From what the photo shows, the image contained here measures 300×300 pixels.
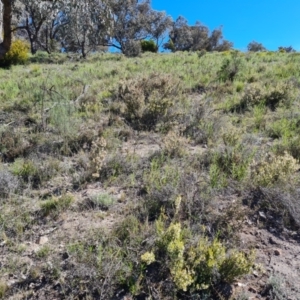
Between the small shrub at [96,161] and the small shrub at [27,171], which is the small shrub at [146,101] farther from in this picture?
the small shrub at [27,171]

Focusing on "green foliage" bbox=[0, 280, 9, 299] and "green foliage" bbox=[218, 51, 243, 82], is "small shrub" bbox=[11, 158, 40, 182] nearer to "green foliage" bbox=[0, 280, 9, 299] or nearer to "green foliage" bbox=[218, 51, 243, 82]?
"green foliage" bbox=[0, 280, 9, 299]

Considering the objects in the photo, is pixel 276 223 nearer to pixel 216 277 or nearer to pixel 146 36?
pixel 216 277

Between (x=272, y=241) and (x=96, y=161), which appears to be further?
(x=96, y=161)

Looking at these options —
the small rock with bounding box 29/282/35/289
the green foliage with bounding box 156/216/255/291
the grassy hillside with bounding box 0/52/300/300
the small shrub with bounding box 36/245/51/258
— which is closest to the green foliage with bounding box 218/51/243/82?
the grassy hillside with bounding box 0/52/300/300

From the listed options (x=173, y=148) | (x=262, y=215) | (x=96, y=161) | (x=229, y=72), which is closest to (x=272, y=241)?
(x=262, y=215)

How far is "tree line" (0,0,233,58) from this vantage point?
18.0 ft

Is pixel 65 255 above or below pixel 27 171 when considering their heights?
below

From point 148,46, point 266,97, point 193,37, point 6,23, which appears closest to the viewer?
point 6,23

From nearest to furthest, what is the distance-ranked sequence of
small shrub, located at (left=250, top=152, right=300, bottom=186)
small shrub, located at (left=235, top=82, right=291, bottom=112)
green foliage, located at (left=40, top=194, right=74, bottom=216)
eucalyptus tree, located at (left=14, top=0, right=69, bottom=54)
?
green foliage, located at (left=40, top=194, right=74, bottom=216) → small shrub, located at (left=250, top=152, right=300, bottom=186) → eucalyptus tree, located at (left=14, top=0, right=69, bottom=54) → small shrub, located at (left=235, top=82, right=291, bottom=112)

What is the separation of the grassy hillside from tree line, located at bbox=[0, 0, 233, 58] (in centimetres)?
151

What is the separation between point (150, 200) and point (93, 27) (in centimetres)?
455

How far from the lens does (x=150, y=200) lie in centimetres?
309

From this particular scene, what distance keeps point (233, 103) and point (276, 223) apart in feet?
12.0

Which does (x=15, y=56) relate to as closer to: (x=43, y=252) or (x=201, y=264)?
(x=43, y=252)
